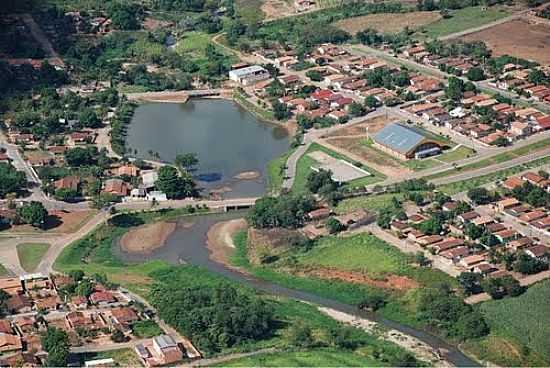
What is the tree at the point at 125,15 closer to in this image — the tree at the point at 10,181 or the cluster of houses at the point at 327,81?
the cluster of houses at the point at 327,81

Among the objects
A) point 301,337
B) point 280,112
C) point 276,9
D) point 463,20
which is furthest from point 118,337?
point 276,9

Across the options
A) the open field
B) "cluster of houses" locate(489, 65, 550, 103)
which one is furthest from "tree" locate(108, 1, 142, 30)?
the open field

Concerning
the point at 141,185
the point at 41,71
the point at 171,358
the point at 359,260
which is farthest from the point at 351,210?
the point at 41,71

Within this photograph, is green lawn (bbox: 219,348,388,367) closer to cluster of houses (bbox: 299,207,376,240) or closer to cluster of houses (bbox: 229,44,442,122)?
cluster of houses (bbox: 299,207,376,240)

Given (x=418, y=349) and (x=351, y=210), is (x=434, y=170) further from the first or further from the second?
(x=418, y=349)

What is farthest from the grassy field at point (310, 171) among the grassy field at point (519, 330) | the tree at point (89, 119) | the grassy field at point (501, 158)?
the grassy field at point (519, 330)

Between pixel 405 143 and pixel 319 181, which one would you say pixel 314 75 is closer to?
pixel 405 143
